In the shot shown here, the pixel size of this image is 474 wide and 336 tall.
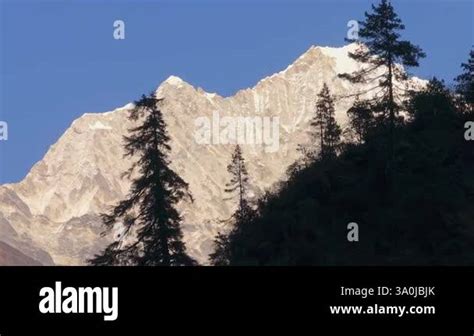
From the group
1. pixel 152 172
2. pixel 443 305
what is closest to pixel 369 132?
pixel 152 172

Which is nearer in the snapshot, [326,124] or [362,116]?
[362,116]

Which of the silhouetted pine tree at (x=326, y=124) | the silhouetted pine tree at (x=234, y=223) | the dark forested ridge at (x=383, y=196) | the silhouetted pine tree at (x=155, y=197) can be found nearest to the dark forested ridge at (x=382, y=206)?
the dark forested ridge at (x=383, y=196)

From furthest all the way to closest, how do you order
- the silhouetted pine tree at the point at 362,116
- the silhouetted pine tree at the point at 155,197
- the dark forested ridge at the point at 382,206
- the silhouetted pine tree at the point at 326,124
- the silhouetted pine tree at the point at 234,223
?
the silhouetted pine tree at the point at 326,124 < the silhouetted pine tree at the point at 234,223 < the silhouetted pine tree at the point at 362,116 < the dark forested ridge at the point at 382,206 < the silhouetted pine tree at the point at 155,197

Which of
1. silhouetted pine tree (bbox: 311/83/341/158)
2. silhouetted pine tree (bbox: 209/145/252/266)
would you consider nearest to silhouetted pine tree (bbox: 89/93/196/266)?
silhouetted pine tree (bbox: 209/145/252/266)

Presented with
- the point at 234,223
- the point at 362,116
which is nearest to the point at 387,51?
the point at 362,116

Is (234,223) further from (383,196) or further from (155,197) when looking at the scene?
(155,197)

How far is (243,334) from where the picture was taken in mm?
16641

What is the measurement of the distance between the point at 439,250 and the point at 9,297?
35.9 m

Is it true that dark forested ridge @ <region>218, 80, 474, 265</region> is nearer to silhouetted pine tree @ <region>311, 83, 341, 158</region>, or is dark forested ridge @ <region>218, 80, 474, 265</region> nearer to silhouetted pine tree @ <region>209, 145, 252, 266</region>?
silhouetted pine tree @ <region>209, 145, 252, 266</region>

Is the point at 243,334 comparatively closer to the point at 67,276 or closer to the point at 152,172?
the point at 67,276

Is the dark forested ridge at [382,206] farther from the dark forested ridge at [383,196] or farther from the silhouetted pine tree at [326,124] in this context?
the silhouetted pine tree at [326,124]

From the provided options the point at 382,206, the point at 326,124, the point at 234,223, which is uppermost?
the point at 326,124

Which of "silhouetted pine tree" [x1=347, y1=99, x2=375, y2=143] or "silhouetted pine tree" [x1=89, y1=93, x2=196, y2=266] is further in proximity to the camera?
"silhouetted pine tree" [x1=347, y1=99, x2=375, y2=143]

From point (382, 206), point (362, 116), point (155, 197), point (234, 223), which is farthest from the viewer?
point (234, 223)
